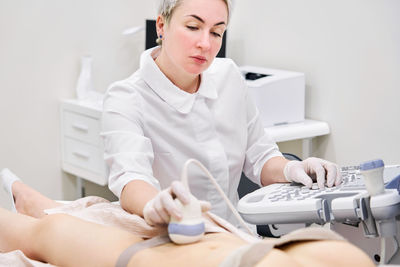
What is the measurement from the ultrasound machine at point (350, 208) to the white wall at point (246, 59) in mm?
1206

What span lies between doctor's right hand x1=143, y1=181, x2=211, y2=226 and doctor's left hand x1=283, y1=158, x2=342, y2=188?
1.41ft

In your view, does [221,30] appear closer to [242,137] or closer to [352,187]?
[242,137]

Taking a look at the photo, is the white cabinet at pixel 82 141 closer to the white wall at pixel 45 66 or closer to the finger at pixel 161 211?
the white wall at pixel 45 66

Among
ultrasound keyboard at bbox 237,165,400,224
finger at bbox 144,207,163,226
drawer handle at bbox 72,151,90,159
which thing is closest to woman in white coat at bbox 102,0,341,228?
ultrasound keyboard at bbox 237,165,400,224

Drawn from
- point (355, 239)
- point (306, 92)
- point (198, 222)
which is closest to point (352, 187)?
point (355, 239)

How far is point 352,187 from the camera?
1.29m

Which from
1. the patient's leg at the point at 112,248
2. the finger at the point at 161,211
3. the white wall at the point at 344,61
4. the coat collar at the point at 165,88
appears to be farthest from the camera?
the white wall at the point at 344,61

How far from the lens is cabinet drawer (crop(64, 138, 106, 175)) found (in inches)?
117

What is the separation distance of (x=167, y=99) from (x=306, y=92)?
4.41 feet

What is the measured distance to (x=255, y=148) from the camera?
184 cm

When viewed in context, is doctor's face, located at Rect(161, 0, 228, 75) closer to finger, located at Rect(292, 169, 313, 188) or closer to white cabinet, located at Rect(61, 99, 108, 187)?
finger, located at Rect(292, 169, 313, 188)

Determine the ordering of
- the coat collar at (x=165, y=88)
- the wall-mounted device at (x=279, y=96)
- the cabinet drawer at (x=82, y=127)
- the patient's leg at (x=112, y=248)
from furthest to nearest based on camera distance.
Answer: the cabinet drawer at (x=82, y=127)
the wall-mounted device at (x=279, y=96)
the coat collar at (x=165, y=88)
the patient's leg at (x=112, y=248)

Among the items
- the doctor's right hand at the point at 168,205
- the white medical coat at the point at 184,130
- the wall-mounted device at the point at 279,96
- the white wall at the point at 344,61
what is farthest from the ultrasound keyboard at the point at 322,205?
the wall-mounted device at the point at 279,96

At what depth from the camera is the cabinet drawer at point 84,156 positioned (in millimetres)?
2971
